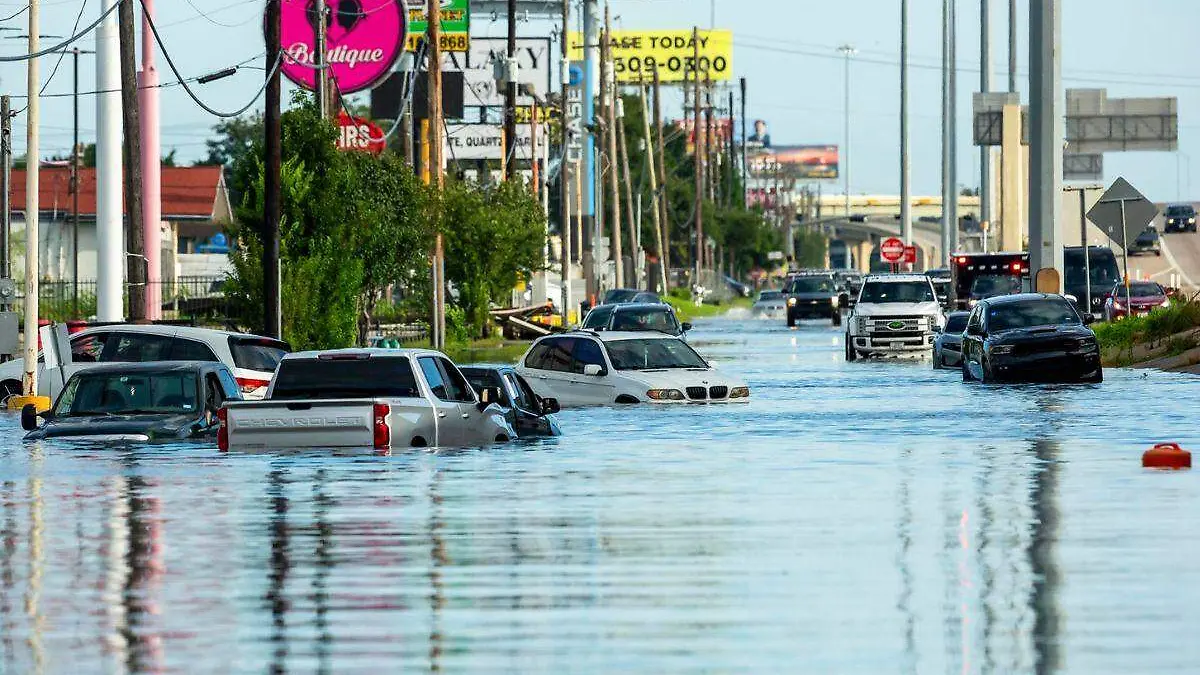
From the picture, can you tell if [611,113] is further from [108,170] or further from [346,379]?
[346,379]

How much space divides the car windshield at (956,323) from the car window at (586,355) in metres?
→ 16.2

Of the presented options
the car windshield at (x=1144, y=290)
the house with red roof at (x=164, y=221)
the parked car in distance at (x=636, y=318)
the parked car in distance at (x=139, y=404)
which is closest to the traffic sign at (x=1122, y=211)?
the parked car in distance at (x=636, y=318)

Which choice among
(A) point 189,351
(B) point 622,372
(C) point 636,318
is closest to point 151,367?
(A) point 189,351

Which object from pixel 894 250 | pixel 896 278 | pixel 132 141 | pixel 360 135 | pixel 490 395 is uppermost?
pixel 360 135

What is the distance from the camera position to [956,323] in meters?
51.2

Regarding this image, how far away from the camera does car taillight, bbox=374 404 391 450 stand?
23500 mm

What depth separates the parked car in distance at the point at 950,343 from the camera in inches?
1948

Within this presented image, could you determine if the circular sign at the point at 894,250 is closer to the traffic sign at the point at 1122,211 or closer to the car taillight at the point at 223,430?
the traffic sign at the point at 1122,211

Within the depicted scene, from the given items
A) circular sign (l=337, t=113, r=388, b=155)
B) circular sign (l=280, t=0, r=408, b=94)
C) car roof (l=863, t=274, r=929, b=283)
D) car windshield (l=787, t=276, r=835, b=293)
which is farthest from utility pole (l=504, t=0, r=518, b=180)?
car roof (l=863, t=274, r=929, b=283)

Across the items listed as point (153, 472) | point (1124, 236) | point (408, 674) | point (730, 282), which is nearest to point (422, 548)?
point (408, 674)

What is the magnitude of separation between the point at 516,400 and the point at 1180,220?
13879 cm

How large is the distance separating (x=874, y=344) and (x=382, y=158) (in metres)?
12.1

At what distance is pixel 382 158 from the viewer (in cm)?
5684

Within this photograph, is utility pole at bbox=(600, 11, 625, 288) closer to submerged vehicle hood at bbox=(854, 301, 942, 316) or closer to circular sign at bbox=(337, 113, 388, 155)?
circular sign at bbox=(337, 113, 388, 155)
